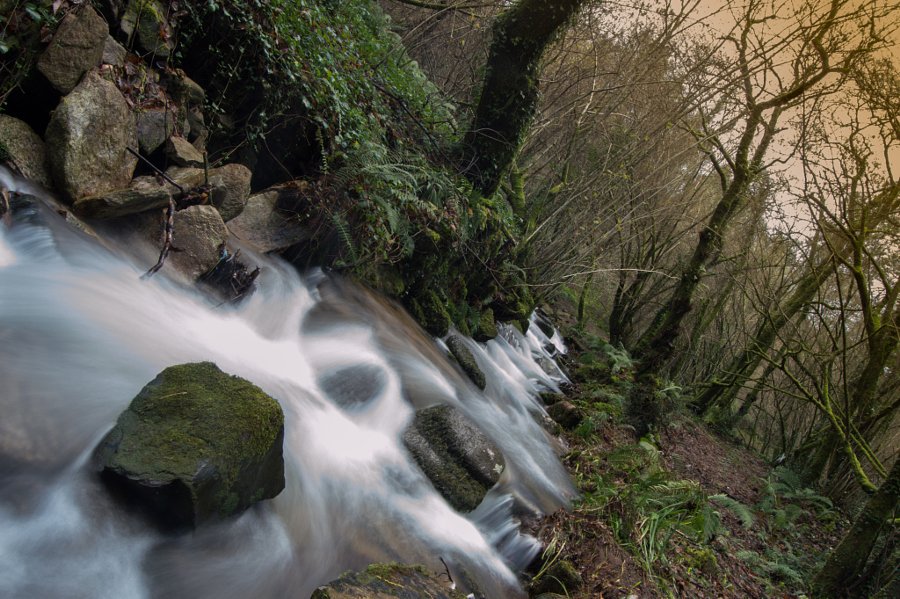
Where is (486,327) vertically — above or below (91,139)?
above

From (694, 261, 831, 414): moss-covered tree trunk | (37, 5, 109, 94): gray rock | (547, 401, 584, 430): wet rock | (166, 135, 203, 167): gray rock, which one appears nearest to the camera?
(37, 5, 109, 94): gray rock

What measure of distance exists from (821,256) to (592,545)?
13073 mm

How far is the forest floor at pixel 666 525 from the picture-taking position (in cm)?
467

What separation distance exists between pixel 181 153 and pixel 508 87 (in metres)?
4.56

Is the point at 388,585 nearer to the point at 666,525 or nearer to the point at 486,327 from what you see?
the point at 666,525

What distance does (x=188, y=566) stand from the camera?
8.87 feet

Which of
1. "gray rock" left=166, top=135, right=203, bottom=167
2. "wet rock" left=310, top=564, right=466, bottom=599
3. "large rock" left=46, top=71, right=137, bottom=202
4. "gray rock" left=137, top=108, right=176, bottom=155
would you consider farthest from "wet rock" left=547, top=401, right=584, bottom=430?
"large rock" left=46, top=71, right=137, bottom=202

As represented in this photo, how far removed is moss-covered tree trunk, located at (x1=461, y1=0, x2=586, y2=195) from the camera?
7.21 m

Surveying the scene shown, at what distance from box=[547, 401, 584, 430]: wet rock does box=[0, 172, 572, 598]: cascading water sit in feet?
6.00

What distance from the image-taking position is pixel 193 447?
2693mm

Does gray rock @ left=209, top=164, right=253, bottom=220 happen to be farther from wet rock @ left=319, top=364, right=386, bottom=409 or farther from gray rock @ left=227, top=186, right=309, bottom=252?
wet rock @ left=319, top=364, right=386, bottom=409

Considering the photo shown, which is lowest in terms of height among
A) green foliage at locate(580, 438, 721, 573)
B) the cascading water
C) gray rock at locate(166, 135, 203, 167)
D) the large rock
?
the cascading water

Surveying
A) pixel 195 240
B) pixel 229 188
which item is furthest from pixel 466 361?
pixel 195 240

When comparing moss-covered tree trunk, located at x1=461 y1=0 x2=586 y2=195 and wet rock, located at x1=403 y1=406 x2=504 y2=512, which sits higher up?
moss-covered tree trunk, located at x1=461 y1=0 x2=586 y2=195
